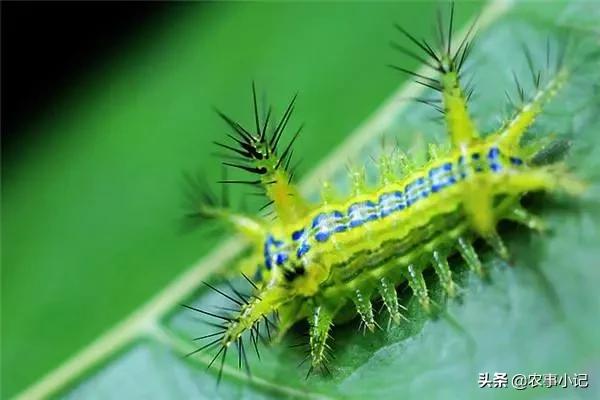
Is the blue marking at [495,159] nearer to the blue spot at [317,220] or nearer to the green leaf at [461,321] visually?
the green leaf at [461,321]

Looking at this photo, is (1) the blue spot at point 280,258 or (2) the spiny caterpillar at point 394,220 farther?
(1) the blue spot at point 280,258

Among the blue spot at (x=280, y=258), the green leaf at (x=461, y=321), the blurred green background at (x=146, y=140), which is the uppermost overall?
the blurred green background at (x=146, y=140)

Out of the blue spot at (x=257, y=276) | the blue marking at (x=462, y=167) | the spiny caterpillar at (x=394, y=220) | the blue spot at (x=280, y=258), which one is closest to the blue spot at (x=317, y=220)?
the spiny caterpillar at (x=394, y=220)

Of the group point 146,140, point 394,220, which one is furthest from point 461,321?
point 146,140

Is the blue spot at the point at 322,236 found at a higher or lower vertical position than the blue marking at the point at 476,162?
lower

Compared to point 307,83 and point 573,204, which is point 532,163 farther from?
point 307,83

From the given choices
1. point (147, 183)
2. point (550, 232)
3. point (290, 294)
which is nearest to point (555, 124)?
point (550, 232)

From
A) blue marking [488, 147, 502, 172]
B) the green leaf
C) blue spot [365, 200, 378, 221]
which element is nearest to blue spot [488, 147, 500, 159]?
blue marking [488, 147, 502, 172]
